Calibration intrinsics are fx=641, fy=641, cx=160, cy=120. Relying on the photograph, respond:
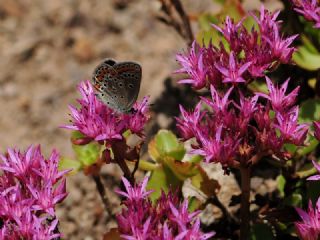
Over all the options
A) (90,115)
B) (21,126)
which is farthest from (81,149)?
(21,126)

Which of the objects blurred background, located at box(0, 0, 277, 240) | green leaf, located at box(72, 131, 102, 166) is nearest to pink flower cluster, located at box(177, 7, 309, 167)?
green leaf, located at box(72, 131, 102, 166)

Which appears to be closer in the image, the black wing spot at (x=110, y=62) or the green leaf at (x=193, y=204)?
the black wing spot at (x=110, y=62)

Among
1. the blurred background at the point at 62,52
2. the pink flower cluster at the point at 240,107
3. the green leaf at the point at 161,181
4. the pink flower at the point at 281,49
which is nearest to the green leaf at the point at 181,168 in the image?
the green leaf at the point at 161,181

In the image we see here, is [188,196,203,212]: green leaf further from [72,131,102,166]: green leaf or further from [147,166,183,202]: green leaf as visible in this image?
[72,131,102,166]: green leaf

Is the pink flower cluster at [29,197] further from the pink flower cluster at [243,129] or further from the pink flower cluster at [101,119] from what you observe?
the pink flower cluster at [243,129]

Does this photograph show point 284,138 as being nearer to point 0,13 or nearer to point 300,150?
point 300,150
